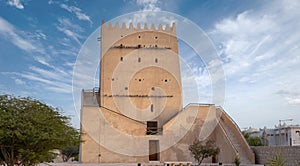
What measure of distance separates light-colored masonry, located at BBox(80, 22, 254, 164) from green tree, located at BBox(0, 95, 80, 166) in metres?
13.2

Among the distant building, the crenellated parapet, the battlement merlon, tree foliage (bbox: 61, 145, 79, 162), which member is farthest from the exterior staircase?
the distant building

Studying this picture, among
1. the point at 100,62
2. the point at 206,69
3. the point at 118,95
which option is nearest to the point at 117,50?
the point at 100,62

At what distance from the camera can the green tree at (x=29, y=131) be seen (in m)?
10.6

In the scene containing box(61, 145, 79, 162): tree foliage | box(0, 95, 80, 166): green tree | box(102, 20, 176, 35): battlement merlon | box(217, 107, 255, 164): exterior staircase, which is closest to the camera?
box(0, 95, 80, 166): green tree

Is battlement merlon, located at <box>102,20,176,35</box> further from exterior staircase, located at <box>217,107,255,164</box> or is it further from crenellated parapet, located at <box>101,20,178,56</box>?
exterior staircase, located at <box>217,107,255,164</box>

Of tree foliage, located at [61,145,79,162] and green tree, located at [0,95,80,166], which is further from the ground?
green tree, located at [0,95,80,166]

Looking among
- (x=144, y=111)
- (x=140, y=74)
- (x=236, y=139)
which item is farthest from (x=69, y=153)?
(x=236, y=139)

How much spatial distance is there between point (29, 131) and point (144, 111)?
19418mm

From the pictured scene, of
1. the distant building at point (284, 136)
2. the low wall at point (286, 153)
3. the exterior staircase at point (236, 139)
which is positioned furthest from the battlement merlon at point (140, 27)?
the distant building at point (284, 136)

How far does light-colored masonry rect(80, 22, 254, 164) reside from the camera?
2534 cm

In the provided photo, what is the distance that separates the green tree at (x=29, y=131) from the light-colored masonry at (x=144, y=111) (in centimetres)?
1316

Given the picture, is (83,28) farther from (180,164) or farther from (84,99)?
(180,164)

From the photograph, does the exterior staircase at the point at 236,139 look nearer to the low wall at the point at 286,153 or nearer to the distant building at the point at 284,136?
the low wall at the point at 286,153

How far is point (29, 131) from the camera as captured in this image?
1054 cm
